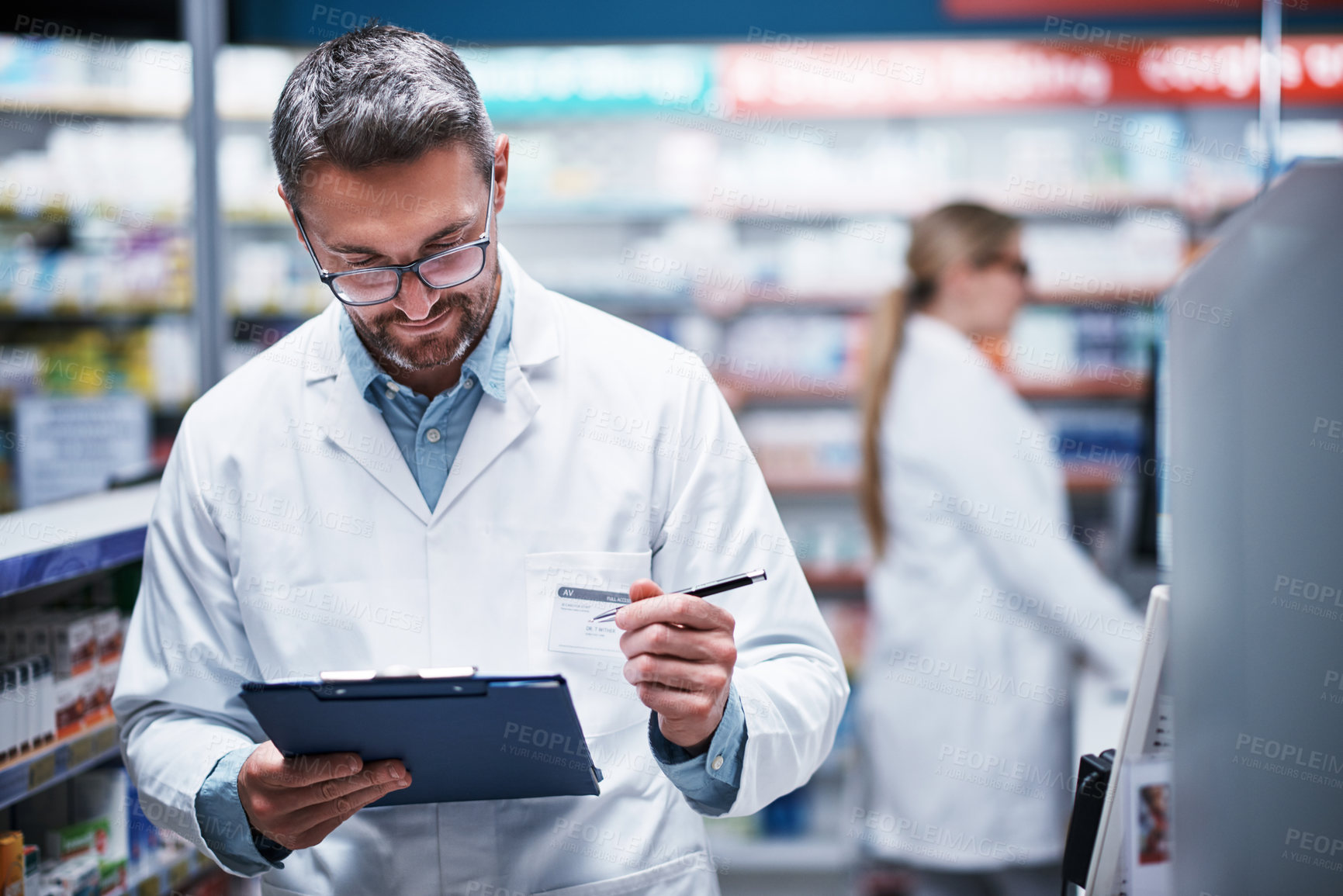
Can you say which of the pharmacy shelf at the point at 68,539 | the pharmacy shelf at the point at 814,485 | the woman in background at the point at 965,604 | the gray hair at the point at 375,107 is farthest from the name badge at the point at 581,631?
the pharmacy shelf at the point at 814,485

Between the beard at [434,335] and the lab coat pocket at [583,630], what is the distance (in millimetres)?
288

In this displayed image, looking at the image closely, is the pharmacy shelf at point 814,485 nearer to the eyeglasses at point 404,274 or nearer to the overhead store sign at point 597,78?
the overhead store sign at point 597,78

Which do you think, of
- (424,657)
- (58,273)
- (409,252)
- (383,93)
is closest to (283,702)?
(424,657)

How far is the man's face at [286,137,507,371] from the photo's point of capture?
1268 millimetres

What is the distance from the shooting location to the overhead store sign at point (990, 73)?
14.9ft

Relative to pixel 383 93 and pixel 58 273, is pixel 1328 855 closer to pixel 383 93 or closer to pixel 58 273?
pixel 383 93

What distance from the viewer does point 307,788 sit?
1.21 m

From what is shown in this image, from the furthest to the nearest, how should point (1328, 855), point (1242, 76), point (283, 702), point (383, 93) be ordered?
1. point (1242, 76)
2. point (383, 93)
3. point (283, 702)
4. point (1328, 855)

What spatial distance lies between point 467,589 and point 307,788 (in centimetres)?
31

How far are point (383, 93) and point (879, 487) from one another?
6.58ft

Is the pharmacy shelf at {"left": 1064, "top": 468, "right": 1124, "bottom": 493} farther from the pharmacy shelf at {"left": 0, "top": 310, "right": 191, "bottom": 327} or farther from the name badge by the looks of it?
the pharmacy shelf at {"left": 0, "top": 310, "right": 191, "bottom": 327}

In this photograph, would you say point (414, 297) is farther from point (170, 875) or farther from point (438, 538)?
point (170, 875)

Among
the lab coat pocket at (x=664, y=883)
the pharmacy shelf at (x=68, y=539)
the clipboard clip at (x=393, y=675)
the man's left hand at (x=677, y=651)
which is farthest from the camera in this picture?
the pharmacy shelf at (x=68, y=539)

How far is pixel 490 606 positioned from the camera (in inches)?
55.2
